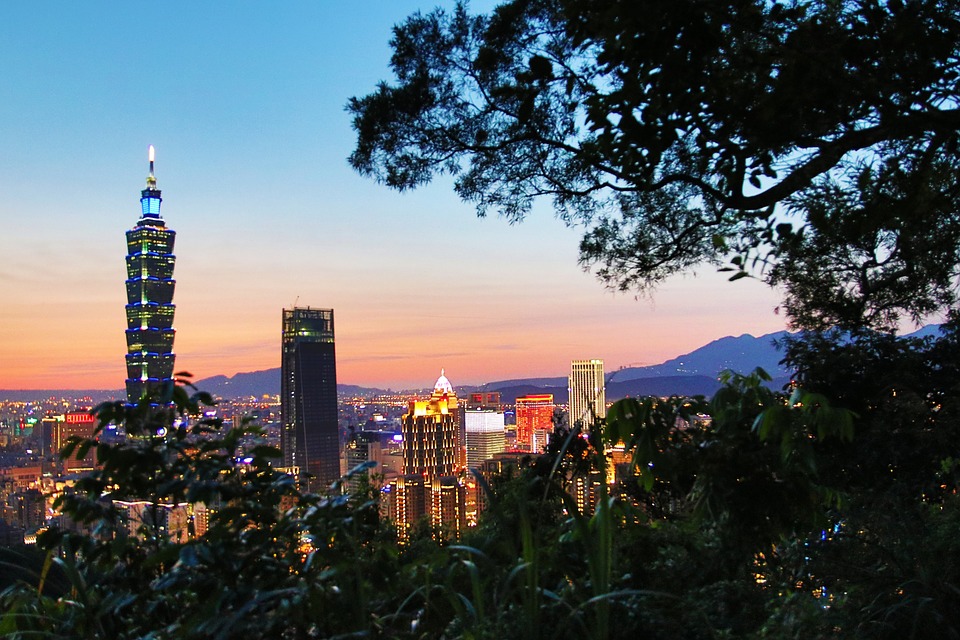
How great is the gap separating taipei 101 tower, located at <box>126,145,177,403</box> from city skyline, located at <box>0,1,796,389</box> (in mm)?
13110

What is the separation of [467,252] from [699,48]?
10.8m

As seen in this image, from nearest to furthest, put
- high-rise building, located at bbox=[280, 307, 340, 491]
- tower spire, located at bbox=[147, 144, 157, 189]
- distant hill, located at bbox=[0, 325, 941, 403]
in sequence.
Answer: distant hill, located at bbox=[0, 325, 941, 403], high-rise building, located at bbox=[280, 307, 340, 491], tower spire, located at bbox=[147, 144, 157, 189]

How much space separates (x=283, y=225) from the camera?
106ft

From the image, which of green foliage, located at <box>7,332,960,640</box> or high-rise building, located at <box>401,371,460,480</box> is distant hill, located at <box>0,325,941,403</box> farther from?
high-rise building, located at <box>401,371,460,480</box>

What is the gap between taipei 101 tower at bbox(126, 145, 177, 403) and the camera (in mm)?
63906

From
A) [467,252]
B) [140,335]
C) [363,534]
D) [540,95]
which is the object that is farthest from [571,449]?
[140,335]

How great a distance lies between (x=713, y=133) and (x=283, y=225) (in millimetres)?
31576

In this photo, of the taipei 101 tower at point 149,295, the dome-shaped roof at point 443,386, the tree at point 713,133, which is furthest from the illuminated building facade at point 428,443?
the taipei 101 tower at point 149,295

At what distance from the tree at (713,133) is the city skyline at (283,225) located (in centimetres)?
13

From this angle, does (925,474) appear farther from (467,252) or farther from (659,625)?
(467,252)

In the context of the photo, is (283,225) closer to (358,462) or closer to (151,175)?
(358,462)

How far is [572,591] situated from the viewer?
120 centimetres

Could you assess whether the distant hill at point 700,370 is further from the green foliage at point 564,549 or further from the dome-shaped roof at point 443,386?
the dome-shaped roof at point 443,386

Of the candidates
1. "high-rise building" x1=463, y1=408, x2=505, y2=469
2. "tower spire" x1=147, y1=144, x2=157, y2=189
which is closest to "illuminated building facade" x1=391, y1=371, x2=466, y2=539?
"high-rise building" x1=463, y1=408, x2=505, y2=469
